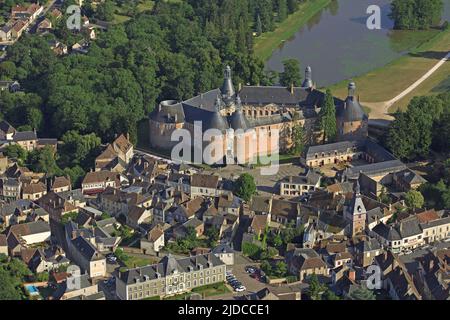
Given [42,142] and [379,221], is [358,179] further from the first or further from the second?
[42,142]

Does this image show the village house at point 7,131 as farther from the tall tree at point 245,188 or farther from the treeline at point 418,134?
the treeline at point 418,134

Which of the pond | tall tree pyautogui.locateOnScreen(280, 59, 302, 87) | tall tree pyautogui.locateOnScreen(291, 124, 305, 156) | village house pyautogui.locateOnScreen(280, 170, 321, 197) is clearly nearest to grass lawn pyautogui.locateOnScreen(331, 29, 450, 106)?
the pond

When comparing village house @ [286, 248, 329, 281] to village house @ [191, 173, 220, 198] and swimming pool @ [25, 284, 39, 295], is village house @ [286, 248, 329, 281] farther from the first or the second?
swimming pool @ [25, 284, 39, 295]

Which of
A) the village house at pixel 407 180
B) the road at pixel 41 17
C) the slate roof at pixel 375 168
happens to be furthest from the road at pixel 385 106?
the road at pixel 41 17

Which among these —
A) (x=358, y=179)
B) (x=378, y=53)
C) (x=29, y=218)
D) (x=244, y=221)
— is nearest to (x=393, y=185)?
(x=358, y=179)

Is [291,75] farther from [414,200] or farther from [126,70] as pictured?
[414,200]

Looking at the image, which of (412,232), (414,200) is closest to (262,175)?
A: (414,200)

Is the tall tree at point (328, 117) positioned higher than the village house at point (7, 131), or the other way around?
the tall tree at point (328, 117)

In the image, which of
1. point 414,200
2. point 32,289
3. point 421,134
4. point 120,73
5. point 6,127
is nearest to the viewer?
point 32,289
